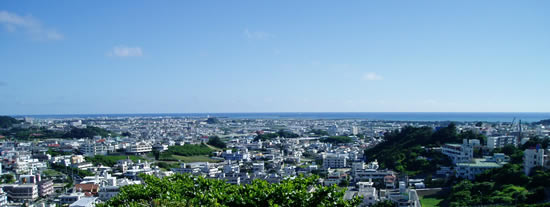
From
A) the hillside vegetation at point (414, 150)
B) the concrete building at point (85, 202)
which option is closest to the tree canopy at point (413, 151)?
the hillside vegetation at point (414, 150)

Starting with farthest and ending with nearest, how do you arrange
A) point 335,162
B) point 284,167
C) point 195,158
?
point 195,158
point 335,162
point 284,167

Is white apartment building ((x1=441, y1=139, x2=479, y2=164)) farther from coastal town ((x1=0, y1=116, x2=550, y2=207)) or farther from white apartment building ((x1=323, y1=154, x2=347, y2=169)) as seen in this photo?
white apartment building ((x1=323, y1=154, x2=347, y2=169))

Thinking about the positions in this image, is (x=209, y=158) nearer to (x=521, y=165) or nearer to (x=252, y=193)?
(x=521, y=165)

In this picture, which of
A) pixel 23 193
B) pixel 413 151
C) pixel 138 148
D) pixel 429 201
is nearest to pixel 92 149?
pixel 138 148

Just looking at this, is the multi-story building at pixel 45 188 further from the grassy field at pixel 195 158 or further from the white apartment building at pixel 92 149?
the white apartment building at pixel 92 149

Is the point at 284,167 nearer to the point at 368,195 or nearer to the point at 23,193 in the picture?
the point at 368,195

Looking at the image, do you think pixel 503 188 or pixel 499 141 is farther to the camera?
pixel 499 141
